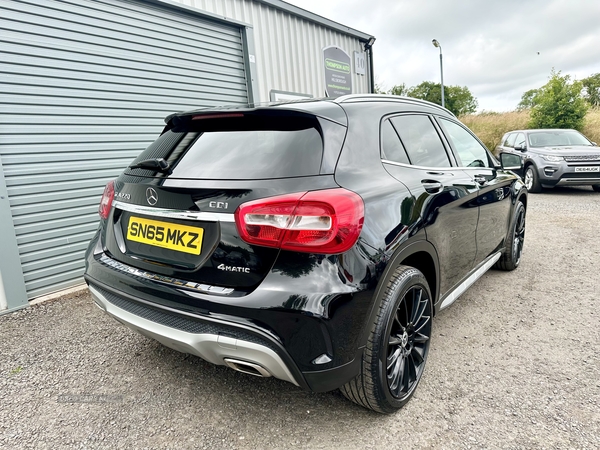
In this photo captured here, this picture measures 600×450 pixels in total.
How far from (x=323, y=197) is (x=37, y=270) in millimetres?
3653

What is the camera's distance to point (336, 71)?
768cm

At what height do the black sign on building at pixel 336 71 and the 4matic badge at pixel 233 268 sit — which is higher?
the black sign on building at pixel 336 71

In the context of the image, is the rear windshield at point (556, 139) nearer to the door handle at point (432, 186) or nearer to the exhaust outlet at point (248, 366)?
the door handle at point (432, 186)

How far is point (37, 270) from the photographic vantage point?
12.9 feet

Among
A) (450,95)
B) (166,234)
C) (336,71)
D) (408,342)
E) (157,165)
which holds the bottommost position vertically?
(408,342)

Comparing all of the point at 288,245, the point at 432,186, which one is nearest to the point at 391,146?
the point at 432,186

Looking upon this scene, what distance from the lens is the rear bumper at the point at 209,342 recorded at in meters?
1.61

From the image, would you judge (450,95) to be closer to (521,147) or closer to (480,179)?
(521,147)

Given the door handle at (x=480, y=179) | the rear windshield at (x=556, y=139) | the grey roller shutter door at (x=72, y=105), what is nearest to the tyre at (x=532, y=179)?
the rear windshield at (x=556, y=139)

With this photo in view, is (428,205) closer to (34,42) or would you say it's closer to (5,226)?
(5,226)

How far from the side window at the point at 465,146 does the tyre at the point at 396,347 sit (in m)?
1.34

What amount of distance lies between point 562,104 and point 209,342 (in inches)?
731

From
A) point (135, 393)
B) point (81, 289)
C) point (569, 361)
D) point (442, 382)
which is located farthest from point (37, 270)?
point (569, 361)

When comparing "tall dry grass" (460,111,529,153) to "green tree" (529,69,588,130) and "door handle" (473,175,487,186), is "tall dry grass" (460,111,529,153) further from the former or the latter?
"door handle" (473,175,487,186)
